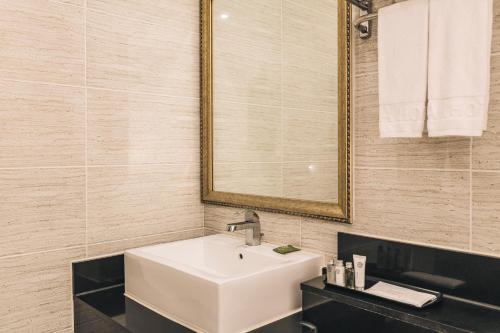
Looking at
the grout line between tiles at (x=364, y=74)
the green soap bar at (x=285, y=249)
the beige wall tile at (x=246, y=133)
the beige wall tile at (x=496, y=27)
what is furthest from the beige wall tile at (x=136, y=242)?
the beige wall tile at (x=496, y=27)

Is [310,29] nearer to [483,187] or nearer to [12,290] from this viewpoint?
[483,187]

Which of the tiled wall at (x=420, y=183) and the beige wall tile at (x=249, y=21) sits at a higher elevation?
the beige wall tile at (x=249, y=21)

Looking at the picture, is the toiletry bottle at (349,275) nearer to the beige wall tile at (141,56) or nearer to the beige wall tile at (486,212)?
the beige wall tile at (486,212)

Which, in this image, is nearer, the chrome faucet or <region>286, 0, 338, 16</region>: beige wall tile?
→ <region>286, 0, 338, 16</region>: beige wall tile

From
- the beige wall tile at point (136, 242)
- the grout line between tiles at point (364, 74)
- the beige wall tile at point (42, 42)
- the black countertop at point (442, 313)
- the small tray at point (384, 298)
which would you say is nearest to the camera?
the black countertop at point (442, 313)

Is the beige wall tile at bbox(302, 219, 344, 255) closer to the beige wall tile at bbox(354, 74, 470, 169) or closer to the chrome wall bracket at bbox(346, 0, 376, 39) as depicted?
the beige wall tile at bbox(354, 74, 470, 169)

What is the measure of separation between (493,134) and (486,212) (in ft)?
0.67

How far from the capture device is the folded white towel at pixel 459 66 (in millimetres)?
1049

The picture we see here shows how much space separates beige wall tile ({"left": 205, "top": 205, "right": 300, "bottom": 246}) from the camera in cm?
165

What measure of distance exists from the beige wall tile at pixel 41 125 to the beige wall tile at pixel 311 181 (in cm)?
79

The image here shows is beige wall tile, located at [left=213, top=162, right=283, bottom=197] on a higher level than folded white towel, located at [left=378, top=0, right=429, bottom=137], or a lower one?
lower

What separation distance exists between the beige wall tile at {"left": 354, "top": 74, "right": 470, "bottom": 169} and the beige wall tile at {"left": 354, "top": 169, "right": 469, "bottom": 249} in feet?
0.09

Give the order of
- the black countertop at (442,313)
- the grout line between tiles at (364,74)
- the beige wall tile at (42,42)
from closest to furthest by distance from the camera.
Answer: the black countertop at (442,313), the grout line between tiles at (364,74), the beige wall tile at (42,42)

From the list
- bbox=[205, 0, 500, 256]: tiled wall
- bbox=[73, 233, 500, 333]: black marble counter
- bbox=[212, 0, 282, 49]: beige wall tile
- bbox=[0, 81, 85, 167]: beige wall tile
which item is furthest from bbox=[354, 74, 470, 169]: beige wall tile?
bbox=[0, 81, 85, 167]: beige wall tile
